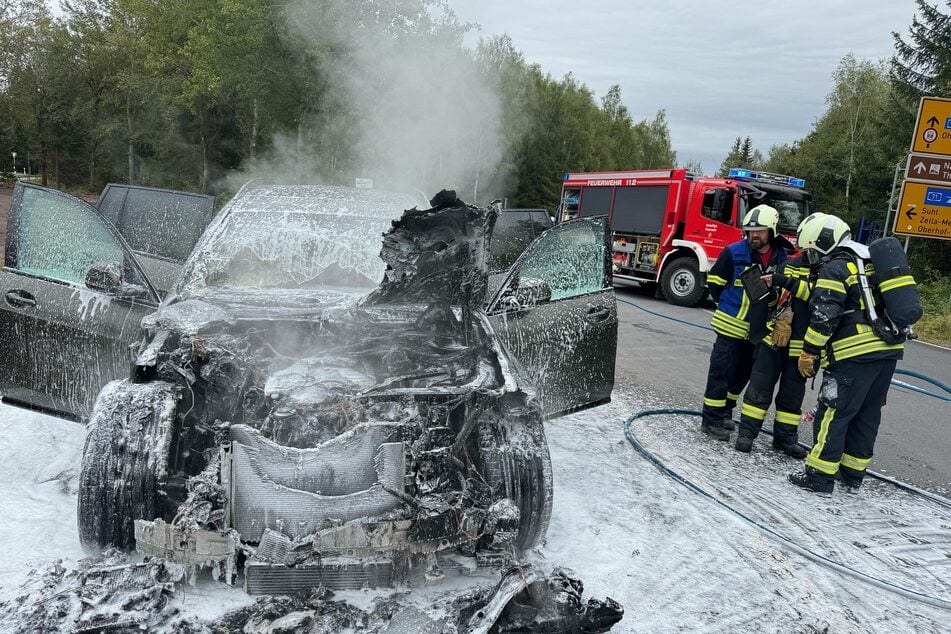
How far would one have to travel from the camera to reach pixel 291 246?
11.7ft

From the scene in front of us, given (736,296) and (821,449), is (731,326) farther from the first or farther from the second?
(821,449)

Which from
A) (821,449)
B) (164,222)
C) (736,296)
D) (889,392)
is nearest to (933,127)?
(889,392)

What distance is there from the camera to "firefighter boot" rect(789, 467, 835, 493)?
380cm

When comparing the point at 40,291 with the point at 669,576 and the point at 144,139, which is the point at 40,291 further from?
the point at 144,139

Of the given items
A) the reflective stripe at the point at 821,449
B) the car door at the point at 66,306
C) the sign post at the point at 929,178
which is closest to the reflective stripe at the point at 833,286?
the reflective stripe at the point at 821,449

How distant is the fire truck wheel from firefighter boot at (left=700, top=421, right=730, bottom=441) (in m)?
7.64

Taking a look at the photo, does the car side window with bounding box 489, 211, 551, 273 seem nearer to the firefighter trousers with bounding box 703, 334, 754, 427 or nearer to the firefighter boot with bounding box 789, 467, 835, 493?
the firefighter trousers with bounding box 703, 334, 754, 427

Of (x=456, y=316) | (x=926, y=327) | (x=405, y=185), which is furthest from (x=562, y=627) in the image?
(x=926, y=327)

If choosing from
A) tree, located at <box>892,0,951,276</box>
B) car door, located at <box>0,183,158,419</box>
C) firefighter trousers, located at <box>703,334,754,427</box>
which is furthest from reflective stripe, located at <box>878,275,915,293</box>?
tree, located at <box>892,0,951,276</box>

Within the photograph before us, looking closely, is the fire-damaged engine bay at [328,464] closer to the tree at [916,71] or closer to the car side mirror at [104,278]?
the car side mirror at [104,278]

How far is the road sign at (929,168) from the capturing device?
1124cm

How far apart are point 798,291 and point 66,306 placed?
14.5 ft

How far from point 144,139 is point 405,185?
841 inches

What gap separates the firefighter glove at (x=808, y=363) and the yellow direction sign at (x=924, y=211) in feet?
31.8
